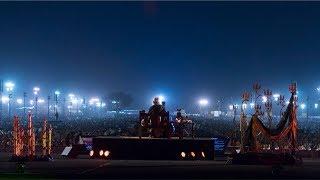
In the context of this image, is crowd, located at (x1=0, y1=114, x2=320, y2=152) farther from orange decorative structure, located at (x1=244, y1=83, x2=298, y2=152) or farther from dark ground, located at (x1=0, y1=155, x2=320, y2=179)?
dark ground, located at (x1=0, y1=155, x2=320, y2=179)

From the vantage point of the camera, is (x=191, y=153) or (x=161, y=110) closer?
(x=191, y=153)

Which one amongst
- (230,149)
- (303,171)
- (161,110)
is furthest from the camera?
(230,149)

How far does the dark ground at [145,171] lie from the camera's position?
21.5 m

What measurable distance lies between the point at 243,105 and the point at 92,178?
18830mm

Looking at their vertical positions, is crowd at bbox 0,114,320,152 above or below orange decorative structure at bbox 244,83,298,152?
below

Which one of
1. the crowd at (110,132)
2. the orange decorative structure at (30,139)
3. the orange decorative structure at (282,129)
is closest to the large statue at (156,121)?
the crowd at (110,132)

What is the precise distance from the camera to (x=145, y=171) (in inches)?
931

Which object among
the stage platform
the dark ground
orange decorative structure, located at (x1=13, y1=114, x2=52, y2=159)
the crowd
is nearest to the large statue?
the stage platform

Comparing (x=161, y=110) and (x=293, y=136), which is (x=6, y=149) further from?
(x=293, y=136)

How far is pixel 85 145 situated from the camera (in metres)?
34.2

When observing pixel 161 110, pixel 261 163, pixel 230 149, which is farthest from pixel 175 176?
pixel 230 149

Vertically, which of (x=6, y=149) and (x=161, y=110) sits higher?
(x=161, y=110)

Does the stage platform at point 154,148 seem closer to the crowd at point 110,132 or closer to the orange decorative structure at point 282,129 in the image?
the orange decorative structure at point 282,129

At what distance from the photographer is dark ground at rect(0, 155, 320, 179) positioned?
21547mm
